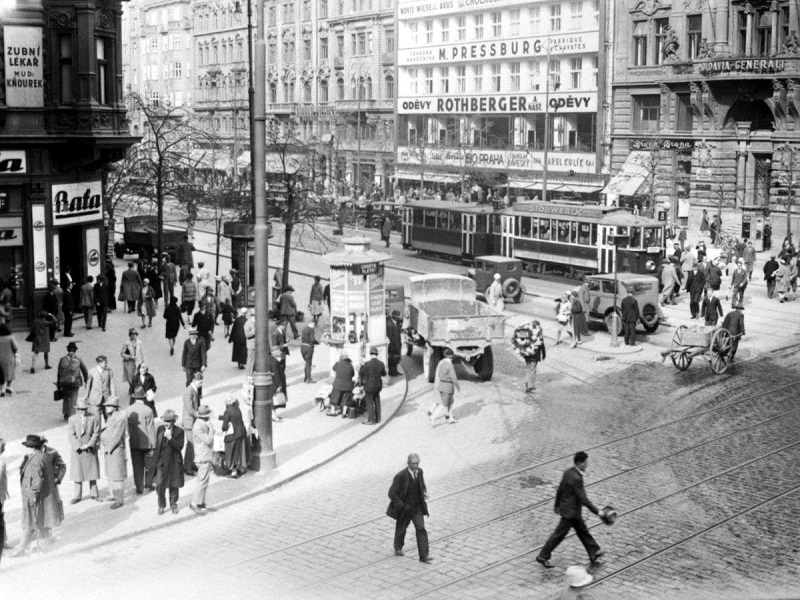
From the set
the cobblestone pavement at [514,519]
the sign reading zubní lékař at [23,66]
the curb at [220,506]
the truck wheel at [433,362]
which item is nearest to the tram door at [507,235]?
the truck wheel at [433,362]

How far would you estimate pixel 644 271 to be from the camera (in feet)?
139

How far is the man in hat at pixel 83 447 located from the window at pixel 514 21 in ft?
209

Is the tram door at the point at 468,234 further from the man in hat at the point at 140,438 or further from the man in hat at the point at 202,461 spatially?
the man in hat at the point at 202,461

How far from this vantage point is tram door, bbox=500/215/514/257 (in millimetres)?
48594

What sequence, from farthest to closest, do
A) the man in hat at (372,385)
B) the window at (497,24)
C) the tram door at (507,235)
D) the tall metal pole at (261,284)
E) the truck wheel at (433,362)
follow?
1. the window at (497,24)
2. the tram door at (507,235)
3. the truck wheel at (433,362)
4. the man in hat at (372,385)
5. the tall metal pole at (261,284)

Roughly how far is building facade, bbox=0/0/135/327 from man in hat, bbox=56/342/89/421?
9.85 m

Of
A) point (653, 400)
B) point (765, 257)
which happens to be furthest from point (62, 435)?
A: point (765, 257)

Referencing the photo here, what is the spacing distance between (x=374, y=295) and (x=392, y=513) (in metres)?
11.5

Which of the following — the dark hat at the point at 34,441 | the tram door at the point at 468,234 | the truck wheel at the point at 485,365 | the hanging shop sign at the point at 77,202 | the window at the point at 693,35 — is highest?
the window at the point at 693,35

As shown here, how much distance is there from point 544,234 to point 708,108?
1942cm

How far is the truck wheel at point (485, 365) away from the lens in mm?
27547

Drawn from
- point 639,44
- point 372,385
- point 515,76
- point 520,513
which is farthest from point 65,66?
point 515,76

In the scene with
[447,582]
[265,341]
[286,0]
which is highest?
[286,0]

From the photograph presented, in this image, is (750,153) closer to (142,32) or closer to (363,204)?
(363,204)
